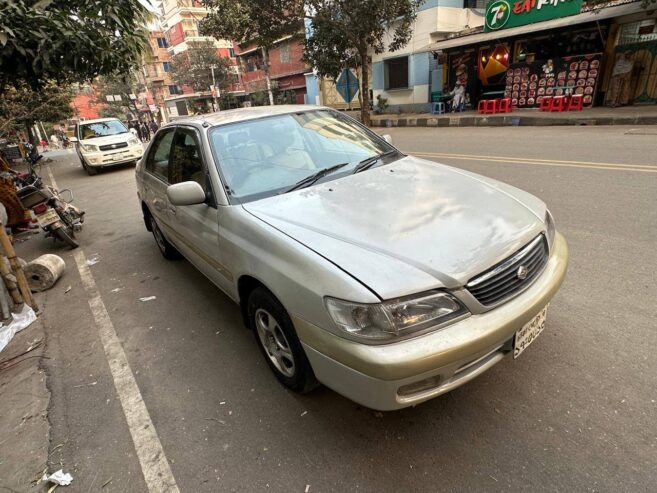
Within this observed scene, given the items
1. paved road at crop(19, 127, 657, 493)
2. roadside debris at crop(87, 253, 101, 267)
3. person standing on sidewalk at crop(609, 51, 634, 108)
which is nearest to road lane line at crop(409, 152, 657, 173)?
paved road at crop(19, 127, 657, 493)

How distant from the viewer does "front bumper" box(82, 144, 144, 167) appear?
12391 mm

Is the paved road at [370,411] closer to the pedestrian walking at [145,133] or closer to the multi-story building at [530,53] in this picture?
the multi-story building at [530,53]

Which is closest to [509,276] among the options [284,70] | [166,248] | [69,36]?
[166,248]

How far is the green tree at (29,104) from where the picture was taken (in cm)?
1418

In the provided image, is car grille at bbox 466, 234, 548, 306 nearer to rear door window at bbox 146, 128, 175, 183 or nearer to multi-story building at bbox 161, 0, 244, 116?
rear door window at bbox 146, 128, 175, 183

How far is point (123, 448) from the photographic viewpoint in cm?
221

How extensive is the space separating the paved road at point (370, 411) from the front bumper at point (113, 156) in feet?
32.7

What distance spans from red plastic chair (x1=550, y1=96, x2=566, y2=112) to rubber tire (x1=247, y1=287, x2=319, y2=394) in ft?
52.5

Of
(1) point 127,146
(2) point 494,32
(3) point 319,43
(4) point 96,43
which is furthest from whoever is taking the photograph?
(3) point 319,43

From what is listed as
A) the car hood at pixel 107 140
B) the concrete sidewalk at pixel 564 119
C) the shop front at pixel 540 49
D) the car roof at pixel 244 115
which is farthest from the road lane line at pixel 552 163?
the car hood at pixel 107 140

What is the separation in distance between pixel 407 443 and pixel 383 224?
1141 millimetres

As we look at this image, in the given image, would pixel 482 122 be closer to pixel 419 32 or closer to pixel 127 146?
pixel 419 32

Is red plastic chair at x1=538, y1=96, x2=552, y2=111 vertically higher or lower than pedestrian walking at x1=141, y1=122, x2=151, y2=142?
higher

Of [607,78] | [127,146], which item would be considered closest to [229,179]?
[127,146]
